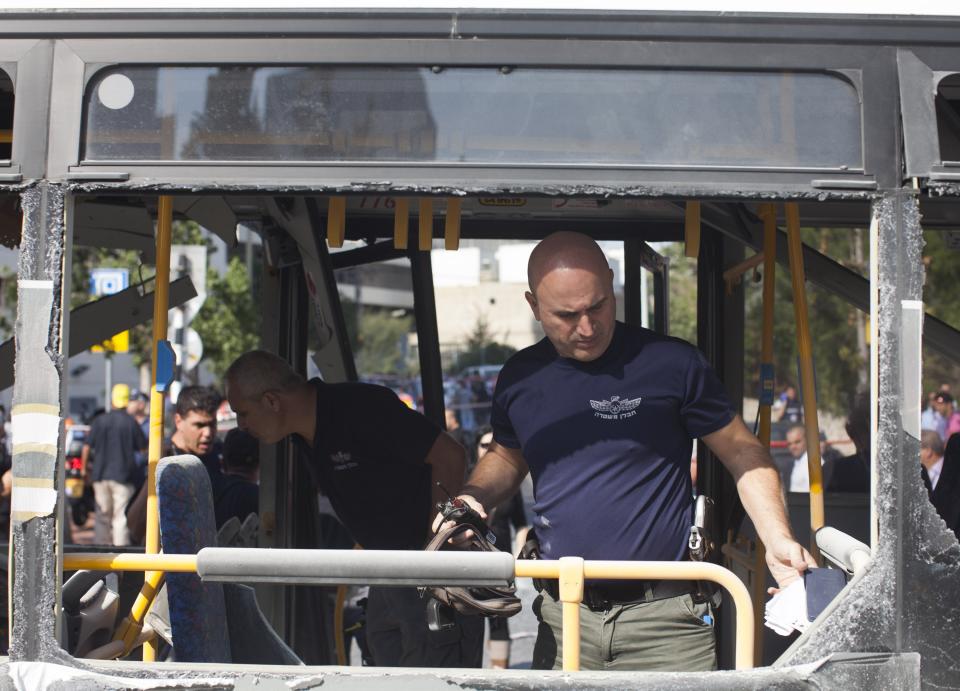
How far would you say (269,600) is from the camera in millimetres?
4559

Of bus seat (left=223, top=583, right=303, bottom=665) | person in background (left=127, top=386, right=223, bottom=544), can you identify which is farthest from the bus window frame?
person in background (left=127, top=386, right=223, bottom=544)

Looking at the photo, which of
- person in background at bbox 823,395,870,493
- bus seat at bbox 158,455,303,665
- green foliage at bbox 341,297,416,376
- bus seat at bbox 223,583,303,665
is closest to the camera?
bus seat at bbox 158,455,303,665

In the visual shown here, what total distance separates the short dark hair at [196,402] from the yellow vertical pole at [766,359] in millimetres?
3268

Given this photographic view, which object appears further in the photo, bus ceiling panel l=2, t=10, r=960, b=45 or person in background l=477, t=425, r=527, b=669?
person in background l=477, t=425, r=527, b=669

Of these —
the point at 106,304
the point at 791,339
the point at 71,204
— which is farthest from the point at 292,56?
the point at 791,339

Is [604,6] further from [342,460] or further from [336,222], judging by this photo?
[342,460]

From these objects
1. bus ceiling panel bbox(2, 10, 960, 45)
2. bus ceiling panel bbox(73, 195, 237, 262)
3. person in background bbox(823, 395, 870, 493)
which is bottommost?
person in background bbox(823, 395, 870, 493)

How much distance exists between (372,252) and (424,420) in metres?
1.01

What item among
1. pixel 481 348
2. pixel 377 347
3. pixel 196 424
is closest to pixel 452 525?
pixel 196 424

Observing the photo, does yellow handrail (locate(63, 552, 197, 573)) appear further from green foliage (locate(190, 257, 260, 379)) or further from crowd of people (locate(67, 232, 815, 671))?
green foliage (locate(190, 257, 260, 379))

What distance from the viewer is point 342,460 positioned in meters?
4.05

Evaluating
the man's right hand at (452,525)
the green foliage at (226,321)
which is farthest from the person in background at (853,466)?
the green foliage at (226,321)

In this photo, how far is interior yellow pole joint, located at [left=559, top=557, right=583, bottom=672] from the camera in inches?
92.2

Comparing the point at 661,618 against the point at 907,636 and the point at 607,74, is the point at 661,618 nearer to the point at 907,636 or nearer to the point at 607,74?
the point at 907,636
